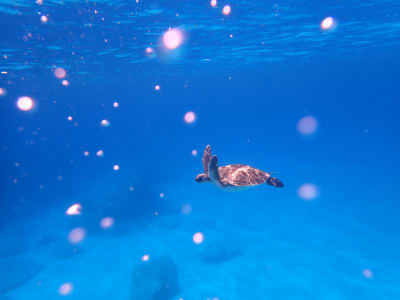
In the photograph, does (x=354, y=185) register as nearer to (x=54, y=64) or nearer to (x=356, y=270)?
(x=356, y=270)

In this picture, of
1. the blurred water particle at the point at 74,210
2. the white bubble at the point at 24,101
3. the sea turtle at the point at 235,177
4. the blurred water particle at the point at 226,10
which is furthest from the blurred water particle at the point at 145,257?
the white bubble at the point at 24,101

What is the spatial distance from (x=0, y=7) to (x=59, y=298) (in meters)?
16.4

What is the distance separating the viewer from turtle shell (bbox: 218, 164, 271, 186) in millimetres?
7855

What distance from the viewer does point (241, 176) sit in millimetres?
8320

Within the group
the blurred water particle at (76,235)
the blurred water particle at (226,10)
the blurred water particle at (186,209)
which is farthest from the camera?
the blurred water particle at (186,209)

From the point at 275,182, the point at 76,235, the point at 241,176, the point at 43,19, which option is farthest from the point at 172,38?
the point at 275,182

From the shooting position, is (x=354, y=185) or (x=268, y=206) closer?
(x=268, y=206)

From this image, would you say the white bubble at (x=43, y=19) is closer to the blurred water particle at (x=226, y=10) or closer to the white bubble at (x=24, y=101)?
the blurred water particle at (x=226, y=10)

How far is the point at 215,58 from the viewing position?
118ft

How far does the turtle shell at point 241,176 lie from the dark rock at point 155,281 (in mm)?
9227

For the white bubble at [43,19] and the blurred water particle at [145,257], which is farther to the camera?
the blurred water particle at [145,257]

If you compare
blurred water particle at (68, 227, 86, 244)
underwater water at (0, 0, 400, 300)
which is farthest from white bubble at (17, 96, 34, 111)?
blurred water particle at (68, 227, 86, 244)

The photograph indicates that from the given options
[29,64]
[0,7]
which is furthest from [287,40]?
[29,64]

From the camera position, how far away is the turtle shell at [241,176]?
7.86 metres
